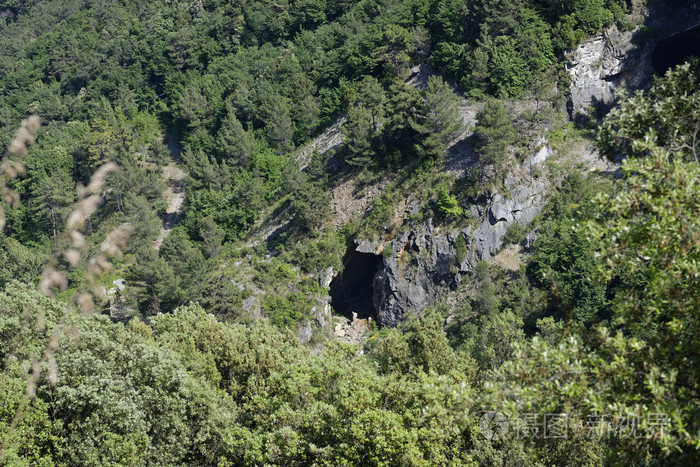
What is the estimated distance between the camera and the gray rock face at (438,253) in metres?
41.9

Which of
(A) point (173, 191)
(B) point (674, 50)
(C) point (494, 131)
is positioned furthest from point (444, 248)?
(A) point (173, 191)

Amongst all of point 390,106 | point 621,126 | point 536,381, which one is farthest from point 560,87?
point 536,381

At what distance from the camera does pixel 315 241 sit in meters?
46.5

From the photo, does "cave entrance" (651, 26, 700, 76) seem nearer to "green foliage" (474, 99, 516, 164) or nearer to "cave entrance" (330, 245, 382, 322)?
"green foliage" (474, 99, 516, 164)

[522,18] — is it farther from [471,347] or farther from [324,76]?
[471,347]

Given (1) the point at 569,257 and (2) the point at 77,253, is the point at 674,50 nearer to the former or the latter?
A: (1) the point at 569,257

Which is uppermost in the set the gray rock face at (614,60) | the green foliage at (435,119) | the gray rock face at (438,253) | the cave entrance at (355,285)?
the gray rock face at (614,60)

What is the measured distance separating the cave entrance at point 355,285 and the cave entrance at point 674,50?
29.7 meters

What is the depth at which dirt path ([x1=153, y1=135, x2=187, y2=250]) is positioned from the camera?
5893 centimetres

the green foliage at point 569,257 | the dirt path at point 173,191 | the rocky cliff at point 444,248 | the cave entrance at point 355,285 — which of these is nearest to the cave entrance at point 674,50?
the rocky cliff at point 444,248

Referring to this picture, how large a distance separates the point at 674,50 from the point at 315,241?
35169 millimetres

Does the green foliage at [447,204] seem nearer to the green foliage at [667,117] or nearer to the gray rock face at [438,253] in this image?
the gray rock face at [438,253]

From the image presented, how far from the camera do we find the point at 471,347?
32.1 meters

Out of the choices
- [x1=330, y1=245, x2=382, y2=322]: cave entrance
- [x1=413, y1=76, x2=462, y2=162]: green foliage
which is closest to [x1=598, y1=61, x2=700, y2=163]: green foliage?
[x1=413, y1=76, x2=462, y2=162]: green foliage
